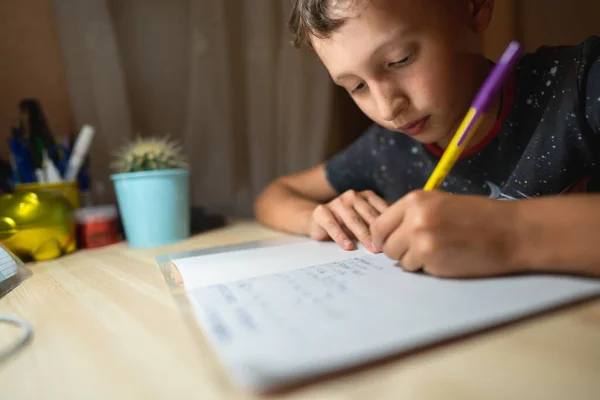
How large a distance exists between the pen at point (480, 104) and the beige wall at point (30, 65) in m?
0.77

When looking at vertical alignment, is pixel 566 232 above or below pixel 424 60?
below

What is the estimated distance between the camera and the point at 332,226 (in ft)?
1.67

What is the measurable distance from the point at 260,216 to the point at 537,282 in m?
0.53

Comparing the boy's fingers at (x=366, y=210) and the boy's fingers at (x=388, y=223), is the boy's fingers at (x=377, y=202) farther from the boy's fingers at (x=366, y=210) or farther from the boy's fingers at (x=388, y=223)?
the boy's fingers at (x=388, y=223)

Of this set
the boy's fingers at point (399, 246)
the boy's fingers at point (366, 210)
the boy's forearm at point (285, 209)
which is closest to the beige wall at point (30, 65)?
the boy's forearm at point (285, 209)

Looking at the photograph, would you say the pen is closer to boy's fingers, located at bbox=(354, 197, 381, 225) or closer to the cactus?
boy's fingers, located at bbox=(354, 197, 381, 225)

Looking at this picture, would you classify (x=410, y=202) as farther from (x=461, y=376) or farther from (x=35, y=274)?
(x=35, y=274)

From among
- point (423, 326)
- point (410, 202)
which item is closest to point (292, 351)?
point (423, 326)

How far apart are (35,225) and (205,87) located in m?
0.45

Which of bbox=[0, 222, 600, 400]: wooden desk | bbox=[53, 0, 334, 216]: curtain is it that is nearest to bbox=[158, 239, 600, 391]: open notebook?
bbox=[0, 222, 600, 400]: wooden desk

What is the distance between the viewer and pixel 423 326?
0.76 feet

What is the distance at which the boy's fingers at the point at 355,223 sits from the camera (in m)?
0.46

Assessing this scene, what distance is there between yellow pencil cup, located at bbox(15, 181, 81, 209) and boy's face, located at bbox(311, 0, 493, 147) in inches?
18.8

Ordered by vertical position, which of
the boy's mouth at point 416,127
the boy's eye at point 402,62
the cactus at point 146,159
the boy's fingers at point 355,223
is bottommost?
the boy's fingers at point 355,223
